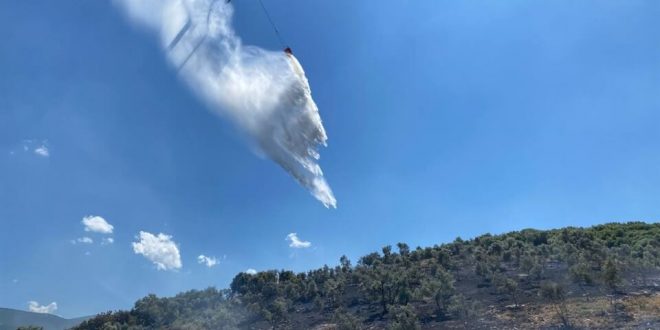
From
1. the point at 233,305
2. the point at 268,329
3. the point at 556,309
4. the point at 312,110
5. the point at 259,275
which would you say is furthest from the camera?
the point at 259,275

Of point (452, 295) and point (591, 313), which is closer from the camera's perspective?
point (591, 313)

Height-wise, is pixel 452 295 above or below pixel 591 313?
above

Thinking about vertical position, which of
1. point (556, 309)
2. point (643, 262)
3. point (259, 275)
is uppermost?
point (259, 275)

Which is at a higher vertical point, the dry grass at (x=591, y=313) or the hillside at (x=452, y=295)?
the hillside at (x=452, y=295)

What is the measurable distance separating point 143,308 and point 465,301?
3004 cm

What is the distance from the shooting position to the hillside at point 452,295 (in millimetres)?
29000

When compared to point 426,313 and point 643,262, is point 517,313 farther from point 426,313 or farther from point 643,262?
point 643,262

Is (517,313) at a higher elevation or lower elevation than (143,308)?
lower

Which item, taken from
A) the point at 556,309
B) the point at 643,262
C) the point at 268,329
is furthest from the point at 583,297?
the point at 268,329

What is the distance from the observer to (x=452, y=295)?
35.3m

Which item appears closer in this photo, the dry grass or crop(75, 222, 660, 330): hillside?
the dry grass

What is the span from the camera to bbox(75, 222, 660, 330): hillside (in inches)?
Result: 1142

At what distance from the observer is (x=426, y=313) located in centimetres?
3328

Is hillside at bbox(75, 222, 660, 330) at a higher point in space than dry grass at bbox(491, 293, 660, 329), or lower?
higher
